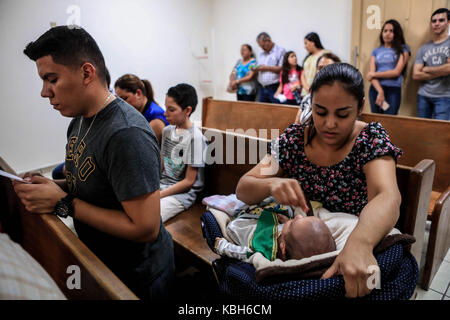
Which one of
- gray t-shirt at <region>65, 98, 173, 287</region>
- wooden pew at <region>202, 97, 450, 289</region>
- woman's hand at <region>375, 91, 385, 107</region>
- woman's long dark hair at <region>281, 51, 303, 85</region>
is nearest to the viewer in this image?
gray t-shirt at <region>65, 98, 173, 287</region>

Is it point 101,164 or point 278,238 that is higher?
point 101,164

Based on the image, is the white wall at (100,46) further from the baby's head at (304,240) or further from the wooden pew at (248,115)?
the baby's head at (304,240)

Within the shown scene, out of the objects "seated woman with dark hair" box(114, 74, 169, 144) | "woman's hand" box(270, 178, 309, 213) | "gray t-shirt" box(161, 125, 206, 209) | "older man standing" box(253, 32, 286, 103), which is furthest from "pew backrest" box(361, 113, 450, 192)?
"older man standing" box(253, 32, 286, 103)

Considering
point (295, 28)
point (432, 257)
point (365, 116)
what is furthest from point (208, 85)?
point (432, 257)

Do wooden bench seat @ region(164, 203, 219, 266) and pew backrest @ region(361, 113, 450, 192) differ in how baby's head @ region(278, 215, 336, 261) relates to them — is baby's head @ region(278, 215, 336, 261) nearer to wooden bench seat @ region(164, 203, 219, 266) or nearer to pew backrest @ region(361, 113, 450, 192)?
wooden bench seat @ region(164, 203, 219, 266)

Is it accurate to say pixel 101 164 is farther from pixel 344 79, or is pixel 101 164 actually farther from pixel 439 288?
pixel 439 288

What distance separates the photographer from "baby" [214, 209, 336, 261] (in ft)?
3.34

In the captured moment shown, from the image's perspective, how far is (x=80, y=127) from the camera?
1112mm

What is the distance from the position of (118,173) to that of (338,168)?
0.85 metres

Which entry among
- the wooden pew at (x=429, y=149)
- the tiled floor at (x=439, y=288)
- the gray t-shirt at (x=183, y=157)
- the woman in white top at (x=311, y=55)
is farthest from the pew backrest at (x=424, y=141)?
the woman in white top at (x=311, y=55)

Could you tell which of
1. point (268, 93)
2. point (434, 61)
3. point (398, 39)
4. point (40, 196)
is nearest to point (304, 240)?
point (40, 196)

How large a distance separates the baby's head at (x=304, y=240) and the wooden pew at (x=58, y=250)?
22.1 inches

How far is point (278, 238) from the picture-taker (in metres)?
1.11
